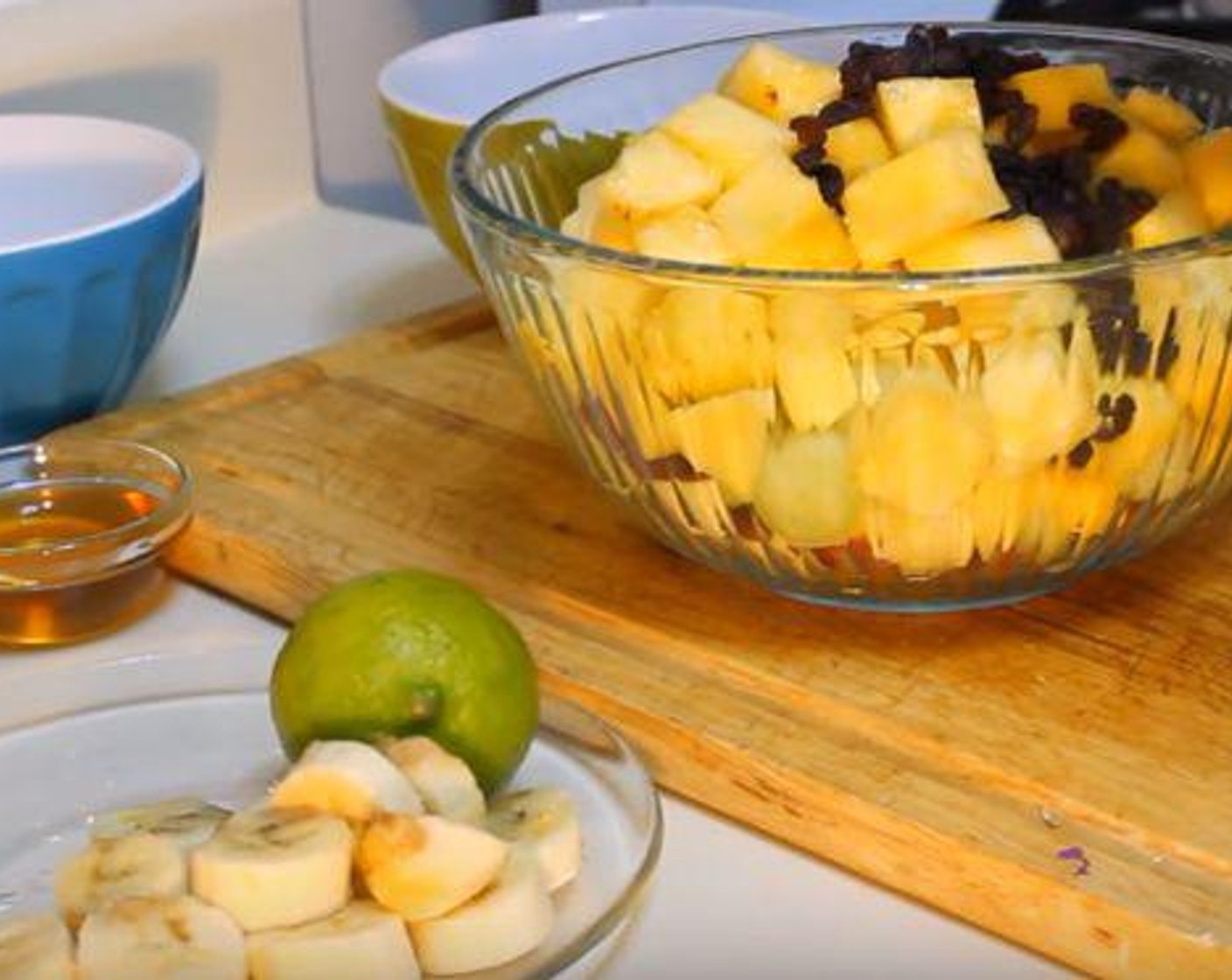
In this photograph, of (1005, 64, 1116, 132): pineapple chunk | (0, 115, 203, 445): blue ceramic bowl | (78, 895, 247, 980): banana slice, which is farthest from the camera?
(0, 115, 203, 445): blue ceramic bowl

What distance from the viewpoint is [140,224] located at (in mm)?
1073

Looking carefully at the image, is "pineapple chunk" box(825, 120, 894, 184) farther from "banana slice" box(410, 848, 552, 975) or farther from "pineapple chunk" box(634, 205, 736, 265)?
"banana slice" box(410, 848, 552, 975)

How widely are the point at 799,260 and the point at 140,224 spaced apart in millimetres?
373

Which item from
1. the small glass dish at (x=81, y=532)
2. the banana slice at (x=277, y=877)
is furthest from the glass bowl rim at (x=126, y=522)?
the banana slice at (x=277, y=877)

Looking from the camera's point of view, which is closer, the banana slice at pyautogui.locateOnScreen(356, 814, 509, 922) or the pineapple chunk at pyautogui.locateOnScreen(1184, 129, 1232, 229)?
the banana slice at pyautogui.locateOnScreen(356, 814, 509, 922)

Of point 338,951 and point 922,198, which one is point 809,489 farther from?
point 338,951

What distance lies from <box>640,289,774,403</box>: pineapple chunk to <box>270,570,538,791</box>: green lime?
0.11 m

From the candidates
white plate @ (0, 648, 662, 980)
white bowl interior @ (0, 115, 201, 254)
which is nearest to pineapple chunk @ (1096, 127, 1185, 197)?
white plate @ (0, 648, 662, 980)

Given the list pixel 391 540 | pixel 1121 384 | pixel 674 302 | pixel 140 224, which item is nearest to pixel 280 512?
pixel 391 540

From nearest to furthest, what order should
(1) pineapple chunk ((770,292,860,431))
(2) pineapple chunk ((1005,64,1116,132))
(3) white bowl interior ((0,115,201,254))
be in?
1. (1) pineapple chunk ((770,292,860,431))
2. (2) pineapple chunk ((1005,64,1116,132))
3. (3) white bowl interior ((0,115,201,254))

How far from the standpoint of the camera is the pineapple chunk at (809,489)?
0.82 m

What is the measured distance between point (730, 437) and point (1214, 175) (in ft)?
0.73

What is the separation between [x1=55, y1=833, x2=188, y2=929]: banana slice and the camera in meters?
0.72

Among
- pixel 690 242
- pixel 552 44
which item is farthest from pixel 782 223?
pixel 552 44
